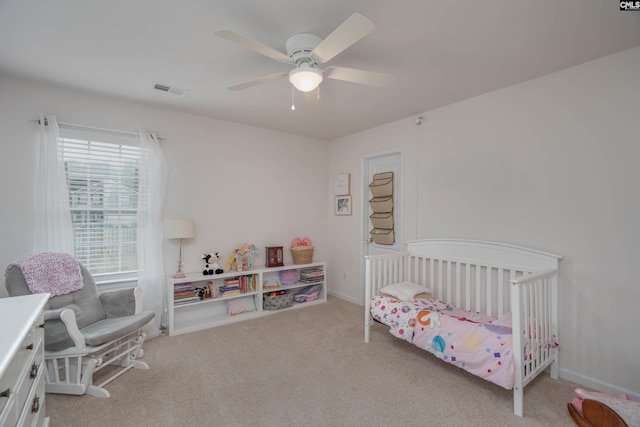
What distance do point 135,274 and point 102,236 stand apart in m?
0.52

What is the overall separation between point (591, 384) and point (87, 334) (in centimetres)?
387

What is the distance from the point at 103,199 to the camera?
117 inches

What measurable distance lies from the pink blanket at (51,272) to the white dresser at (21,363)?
0.75m

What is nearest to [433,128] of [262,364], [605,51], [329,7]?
[605,51]

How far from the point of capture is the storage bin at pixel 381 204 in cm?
384

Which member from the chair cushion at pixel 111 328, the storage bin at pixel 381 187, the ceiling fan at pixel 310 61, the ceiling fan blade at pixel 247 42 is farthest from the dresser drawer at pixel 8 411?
the storage bin at pixel 381 187

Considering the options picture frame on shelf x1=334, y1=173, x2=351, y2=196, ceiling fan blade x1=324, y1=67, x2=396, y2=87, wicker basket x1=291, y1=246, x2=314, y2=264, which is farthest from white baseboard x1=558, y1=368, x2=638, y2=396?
picture frame on shelf x1=334, y1=173, x2=351, y2=196

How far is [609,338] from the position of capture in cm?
216

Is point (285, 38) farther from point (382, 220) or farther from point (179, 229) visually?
point (382, 220)

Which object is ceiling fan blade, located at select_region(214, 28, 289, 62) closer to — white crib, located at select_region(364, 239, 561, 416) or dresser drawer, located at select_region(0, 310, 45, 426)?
dresser drawer, located at select_region(0, 310, 45, 426)

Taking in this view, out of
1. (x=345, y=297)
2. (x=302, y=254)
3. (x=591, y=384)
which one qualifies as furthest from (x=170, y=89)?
(x=591, y=384)

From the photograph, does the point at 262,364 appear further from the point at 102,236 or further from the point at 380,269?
the point at 102,236

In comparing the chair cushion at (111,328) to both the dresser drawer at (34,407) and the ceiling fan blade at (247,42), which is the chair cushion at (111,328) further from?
the ceiling fan blade at (247,42)

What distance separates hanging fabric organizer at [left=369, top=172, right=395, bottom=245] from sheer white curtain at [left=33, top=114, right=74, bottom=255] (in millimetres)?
3405
